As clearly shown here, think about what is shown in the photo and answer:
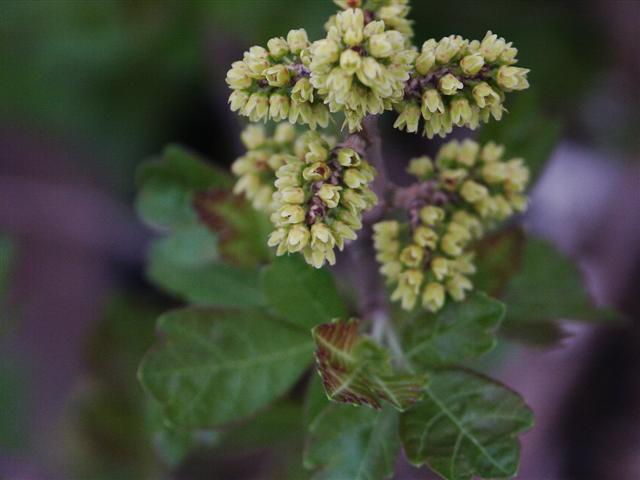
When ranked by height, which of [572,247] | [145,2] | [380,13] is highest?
[145,2]

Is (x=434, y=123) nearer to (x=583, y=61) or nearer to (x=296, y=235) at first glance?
(x=296, y=235)

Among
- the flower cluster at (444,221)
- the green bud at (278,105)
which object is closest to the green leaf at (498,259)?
the flower cluster at (444,221)

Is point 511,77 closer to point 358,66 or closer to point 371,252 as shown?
point 358,66

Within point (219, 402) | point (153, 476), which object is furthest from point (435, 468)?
point (153, 476)

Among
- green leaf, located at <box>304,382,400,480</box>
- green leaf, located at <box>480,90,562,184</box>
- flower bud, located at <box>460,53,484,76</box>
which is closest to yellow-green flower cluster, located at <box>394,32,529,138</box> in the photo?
flower bud, located at <box>460,53,484,76</box>

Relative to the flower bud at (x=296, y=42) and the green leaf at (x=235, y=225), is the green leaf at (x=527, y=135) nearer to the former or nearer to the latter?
the green leaf at (x=235, y=225)

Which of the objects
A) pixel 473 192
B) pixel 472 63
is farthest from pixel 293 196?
pixel 473 192
